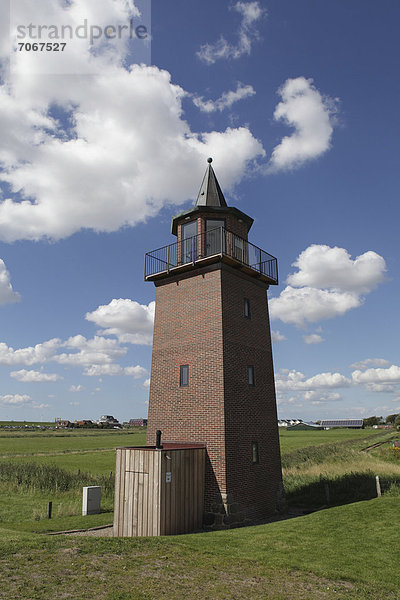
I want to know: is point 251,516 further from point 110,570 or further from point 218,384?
point 110,570

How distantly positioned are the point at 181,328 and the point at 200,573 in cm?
1097

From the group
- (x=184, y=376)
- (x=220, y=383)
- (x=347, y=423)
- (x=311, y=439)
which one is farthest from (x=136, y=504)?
(x=347, y=423)

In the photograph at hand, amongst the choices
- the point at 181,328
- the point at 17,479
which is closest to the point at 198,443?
the point at 181,328

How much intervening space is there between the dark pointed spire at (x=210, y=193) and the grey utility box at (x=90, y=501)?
13878 millimetres

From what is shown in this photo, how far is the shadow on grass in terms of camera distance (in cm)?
1942

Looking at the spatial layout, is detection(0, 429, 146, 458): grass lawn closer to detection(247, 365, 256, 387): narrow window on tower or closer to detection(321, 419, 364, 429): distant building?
detection(247, 365, 256, 387): narrow window on tower

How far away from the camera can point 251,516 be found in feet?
54.7

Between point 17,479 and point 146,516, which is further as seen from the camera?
point 17,479

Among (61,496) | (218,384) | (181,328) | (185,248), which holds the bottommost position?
(61,496)

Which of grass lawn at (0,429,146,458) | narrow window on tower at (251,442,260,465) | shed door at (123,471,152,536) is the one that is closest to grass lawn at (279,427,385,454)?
grass lawn at (0,429,146,458)

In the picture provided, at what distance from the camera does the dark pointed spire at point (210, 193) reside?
20.6m

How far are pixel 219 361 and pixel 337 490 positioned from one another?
10.1 metres

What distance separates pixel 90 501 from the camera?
59.0ft

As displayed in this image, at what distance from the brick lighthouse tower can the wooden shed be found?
116 cm
